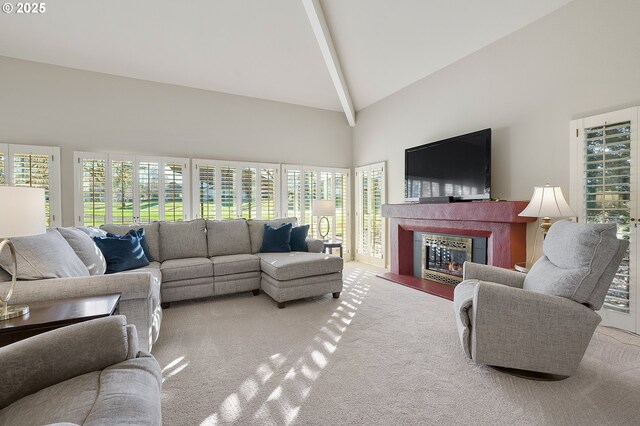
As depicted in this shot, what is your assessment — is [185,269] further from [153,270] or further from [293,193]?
[293,193]

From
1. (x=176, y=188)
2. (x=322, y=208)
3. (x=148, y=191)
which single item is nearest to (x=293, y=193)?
(x=322, y=208)

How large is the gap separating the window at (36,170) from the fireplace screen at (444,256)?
17.4 feet

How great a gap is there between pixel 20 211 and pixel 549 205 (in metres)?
3.79

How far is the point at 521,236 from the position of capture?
3.49 metres

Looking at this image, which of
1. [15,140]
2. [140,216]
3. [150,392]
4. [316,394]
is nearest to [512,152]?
[316,394]

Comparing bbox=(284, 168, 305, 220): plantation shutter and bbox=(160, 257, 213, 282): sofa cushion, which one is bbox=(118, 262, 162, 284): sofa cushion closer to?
bbox=(160, 257, 213, 282): sofa cushion

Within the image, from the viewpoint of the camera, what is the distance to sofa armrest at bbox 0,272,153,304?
1846 mm

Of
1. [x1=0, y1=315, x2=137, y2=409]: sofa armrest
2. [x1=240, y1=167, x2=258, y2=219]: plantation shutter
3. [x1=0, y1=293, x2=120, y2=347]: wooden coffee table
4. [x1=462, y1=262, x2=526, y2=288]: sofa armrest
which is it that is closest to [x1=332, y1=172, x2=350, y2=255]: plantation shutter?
[x1=240, y1=167, x2=258, y2=219]: plantation shutter

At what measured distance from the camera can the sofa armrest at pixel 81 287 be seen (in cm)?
185

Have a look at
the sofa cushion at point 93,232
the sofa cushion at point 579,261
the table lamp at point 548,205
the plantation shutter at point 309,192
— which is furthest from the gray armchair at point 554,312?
the plantation shutter at point 309,192

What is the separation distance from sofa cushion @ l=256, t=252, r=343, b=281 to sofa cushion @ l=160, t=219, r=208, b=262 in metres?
0.87

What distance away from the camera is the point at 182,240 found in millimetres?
4012

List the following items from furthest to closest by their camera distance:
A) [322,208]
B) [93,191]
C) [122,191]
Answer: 1. [322,208]
2. [122,191]
3. [93,191]

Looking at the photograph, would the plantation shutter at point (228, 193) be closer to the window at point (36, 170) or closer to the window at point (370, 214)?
the window at point (36, 170)
